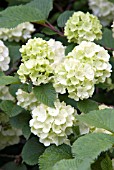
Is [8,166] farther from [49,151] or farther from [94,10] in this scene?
[94,10]

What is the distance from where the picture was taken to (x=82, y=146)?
162cm

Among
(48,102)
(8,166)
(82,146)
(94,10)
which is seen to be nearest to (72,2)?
(94,10)

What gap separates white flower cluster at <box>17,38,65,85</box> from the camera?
6.33ft

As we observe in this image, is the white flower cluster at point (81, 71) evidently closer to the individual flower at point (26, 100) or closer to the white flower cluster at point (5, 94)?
the individual flower at point (26, 100)

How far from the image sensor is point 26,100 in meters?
2.04

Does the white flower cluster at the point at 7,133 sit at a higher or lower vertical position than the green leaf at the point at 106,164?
lower

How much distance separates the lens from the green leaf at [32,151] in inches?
79.7

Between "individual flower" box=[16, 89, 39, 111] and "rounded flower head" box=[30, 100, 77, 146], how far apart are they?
0.30 ft

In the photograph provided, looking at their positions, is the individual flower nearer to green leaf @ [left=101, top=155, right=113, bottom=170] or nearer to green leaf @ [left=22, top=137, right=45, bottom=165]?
green leaf @ [left=22, top=137, right=45, bottom=165]

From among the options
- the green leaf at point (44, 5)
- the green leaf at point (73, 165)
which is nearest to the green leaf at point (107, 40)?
the green leaf at point (44, 5)

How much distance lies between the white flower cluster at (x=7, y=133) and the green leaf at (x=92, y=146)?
2.58 feet

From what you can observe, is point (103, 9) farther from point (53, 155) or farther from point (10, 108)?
point (53, 155)

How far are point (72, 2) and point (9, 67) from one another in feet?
3.63

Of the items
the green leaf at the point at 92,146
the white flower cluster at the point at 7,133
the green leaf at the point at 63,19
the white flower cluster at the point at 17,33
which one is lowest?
the white flower cluster at the point at 7,133
